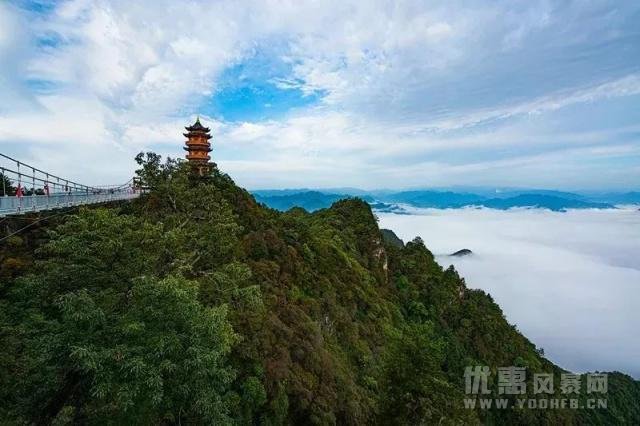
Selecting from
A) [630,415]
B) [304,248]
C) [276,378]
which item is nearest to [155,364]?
[276,378]

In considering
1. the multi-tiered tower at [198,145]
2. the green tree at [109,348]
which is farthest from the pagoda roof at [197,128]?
the green tree at [109,348]

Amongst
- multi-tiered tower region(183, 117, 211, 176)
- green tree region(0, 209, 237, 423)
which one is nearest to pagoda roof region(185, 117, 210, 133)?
multi-tiered tower region(183, 117, 211, 176)

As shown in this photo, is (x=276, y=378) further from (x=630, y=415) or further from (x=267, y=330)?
(x=630, y=415)

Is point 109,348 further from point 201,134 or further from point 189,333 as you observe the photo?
point 201,134

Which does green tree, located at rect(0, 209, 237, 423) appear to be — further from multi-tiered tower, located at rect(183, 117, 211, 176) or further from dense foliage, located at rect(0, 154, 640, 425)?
multi-tiered tower, located at rect(183, 117, 211, 176)

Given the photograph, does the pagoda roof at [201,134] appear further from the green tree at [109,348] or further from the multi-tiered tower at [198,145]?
the green tree at [109,348]

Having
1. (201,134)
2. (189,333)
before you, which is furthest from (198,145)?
(189,333)
